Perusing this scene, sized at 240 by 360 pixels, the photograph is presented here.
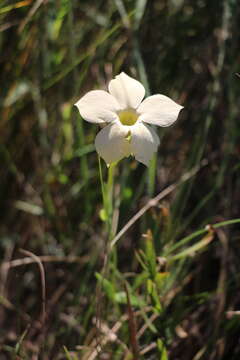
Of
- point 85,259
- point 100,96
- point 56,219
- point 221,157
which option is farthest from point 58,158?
point 100,96

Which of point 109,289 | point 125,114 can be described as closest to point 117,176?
point 109,289

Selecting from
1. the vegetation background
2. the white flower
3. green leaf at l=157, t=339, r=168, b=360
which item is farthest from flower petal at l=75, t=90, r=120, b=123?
green leaf at l=157, t=339, r=168, b=360

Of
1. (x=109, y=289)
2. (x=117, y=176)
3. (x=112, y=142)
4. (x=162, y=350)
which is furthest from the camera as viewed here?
(x=117, y=176)

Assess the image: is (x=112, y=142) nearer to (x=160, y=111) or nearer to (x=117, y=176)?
(x=160, y=111)

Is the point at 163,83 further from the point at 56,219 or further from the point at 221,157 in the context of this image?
the point at 56,219

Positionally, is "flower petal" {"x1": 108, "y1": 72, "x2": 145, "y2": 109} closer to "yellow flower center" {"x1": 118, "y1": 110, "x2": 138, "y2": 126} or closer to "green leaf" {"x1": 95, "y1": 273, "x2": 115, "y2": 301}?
"yellow flower center" {"x1": 118, "y1": 110, "x2": 138, "y2": 126}

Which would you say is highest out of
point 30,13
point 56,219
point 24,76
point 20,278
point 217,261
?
point 30,13
